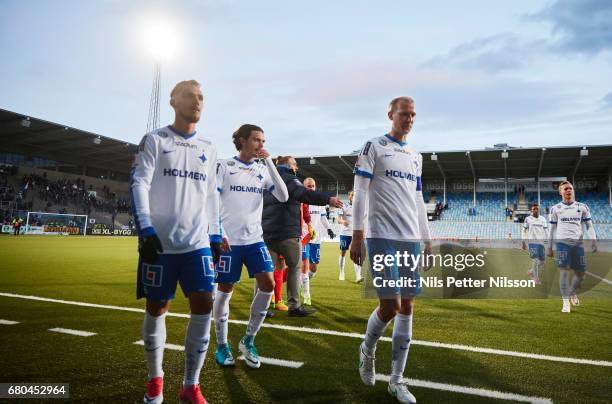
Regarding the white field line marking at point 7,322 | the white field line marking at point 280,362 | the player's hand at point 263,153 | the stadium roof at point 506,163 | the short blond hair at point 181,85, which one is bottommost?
the white field line marking at point 7,322

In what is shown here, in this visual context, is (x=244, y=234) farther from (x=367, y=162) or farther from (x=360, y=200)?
(x=367, y=162)

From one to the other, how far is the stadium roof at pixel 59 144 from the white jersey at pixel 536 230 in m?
37.2

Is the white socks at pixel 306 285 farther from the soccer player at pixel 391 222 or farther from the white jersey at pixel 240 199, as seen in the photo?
the soccer player at pixel 391 222

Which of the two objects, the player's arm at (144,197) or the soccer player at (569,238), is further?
the soccer player at (569,238)

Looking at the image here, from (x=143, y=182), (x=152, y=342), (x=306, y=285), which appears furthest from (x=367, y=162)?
(x=306, y=285)

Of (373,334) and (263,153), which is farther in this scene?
(263,153)

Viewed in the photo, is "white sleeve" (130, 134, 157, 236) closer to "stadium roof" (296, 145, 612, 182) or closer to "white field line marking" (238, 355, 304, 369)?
"white field line marking" (238, 355, 304, 369)

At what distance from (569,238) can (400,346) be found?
6.57 metres

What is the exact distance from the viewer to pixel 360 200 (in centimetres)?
360

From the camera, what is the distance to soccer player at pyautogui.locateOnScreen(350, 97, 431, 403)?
3.41 m

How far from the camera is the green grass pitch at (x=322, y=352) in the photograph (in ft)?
11.2

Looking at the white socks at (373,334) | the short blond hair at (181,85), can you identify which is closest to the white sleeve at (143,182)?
the short blond hair at (181,85)

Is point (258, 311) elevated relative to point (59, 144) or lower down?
lower down

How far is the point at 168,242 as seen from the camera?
2.95 m
